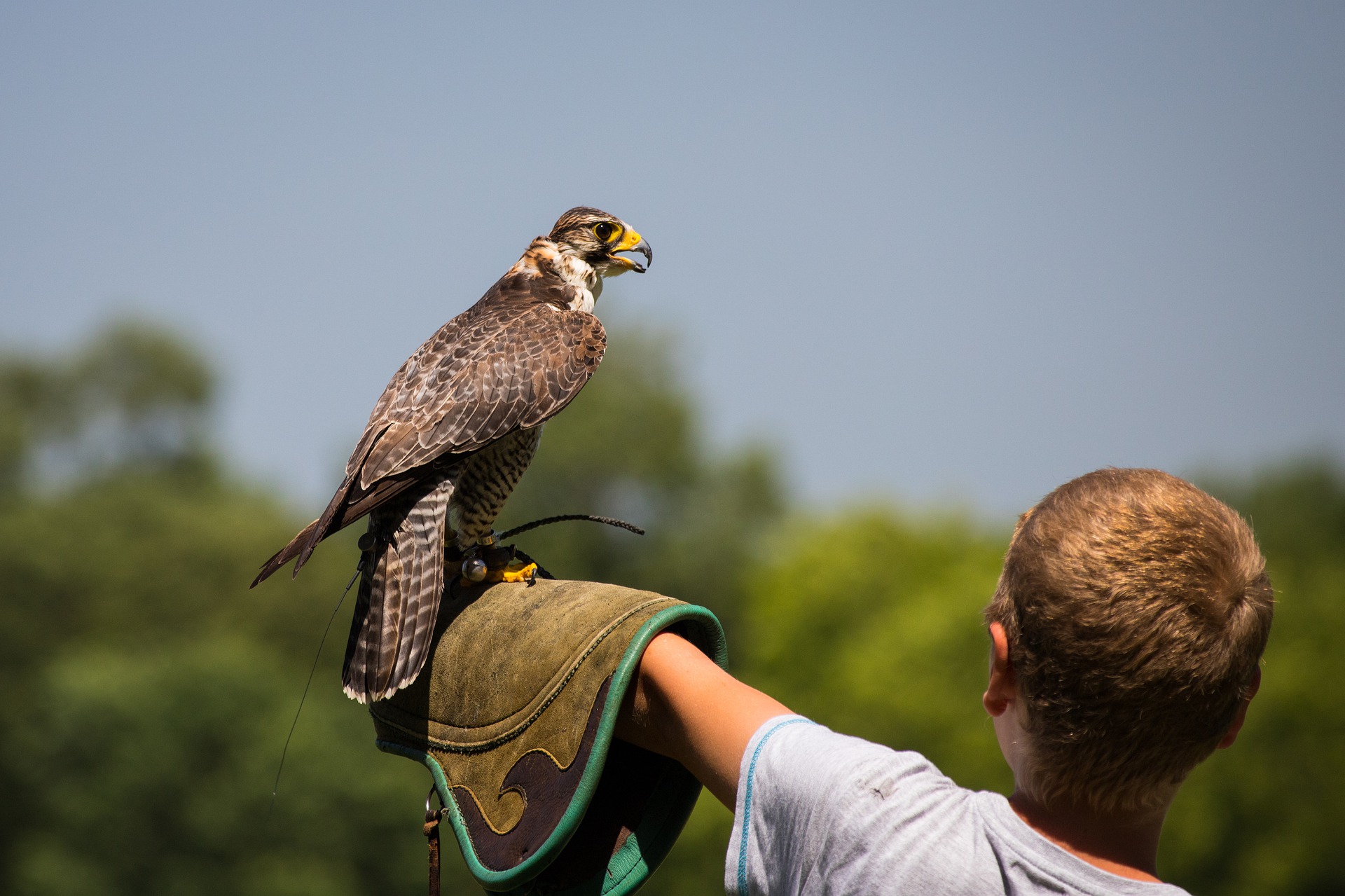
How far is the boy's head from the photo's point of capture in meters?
1.42

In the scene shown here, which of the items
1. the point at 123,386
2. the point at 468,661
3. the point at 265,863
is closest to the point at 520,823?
the point at 468,661

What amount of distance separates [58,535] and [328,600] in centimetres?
920

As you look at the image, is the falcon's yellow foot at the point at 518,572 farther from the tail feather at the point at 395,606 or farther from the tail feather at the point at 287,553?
the tail feather at the point at 287,553

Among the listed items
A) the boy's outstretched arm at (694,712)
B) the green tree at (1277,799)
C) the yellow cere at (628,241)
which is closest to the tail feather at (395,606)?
the boy's outstretched arm at (694,712)

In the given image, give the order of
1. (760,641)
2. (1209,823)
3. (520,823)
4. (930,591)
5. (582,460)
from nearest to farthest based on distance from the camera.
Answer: (520,823) < (1209,823) < (930,591) < (760,641) < (582,460)

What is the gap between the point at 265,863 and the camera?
98.6 feet

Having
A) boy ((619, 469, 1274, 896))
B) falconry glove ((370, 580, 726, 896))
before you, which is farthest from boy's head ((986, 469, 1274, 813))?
falconry glove ((370, 580, 726, 896))

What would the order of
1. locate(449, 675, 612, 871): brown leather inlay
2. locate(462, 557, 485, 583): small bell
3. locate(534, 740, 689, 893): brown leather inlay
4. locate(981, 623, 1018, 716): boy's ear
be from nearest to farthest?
locate(981, 623, 1018, 716): boy's ear, locate(449, 675, 612, 871): brown leather inlay, locate(534, 740, 689, 893): brown leather inlay, locate(462, 557, 485, 583): small bell

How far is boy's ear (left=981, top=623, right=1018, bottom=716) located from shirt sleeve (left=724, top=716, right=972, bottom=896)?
0.45 feet

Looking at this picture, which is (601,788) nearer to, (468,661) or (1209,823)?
(468,661)

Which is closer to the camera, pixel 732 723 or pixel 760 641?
pixel 732 723

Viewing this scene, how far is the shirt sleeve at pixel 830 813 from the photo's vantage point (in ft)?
4.79

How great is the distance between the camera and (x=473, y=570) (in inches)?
117

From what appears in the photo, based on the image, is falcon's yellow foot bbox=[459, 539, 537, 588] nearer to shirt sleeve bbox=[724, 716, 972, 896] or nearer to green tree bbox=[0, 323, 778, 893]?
shirt sleeve bbox=[724, 716, 972, 896]
